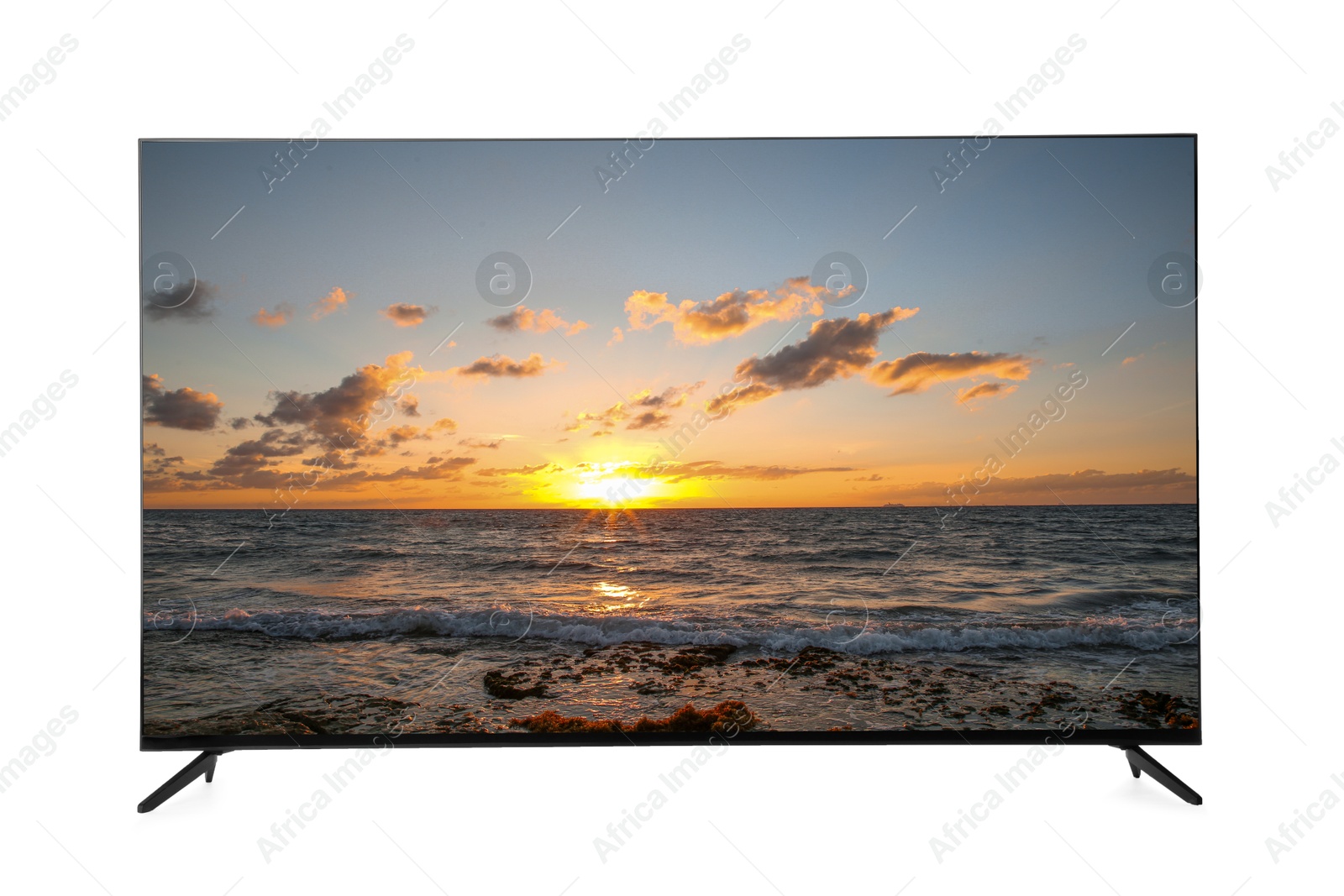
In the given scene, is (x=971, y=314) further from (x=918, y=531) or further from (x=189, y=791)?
(x=189, y=791)

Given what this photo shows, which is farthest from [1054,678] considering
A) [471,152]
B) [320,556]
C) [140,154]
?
[140,154]

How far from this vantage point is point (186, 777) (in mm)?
2570

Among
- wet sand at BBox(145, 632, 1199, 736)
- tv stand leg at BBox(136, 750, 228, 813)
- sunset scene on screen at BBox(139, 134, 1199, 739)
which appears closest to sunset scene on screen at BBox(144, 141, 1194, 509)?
sunset scene on screen at BBox(139, 134, 1199, 739)

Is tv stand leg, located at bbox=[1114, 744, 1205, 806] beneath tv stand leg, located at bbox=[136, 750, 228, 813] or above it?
above

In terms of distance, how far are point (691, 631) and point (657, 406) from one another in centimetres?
141

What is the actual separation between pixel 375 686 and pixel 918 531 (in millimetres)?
3456

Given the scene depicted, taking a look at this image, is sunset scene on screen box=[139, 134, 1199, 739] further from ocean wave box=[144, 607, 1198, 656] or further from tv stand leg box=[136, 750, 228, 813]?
tv stand leg box=[136, 750, 228, 813]

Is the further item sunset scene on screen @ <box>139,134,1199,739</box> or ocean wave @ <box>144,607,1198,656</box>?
ocean wave @ <box>144,607,1198,656</box>

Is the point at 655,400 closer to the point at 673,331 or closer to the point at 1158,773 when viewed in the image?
the point at 673,331

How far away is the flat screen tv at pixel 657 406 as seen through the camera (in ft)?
8.60

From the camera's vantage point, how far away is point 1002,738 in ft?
8.11

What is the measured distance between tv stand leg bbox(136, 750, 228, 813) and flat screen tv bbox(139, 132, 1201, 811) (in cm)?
2

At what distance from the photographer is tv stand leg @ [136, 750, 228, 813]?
2.45 metres

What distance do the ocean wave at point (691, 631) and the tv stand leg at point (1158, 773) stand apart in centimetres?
52
